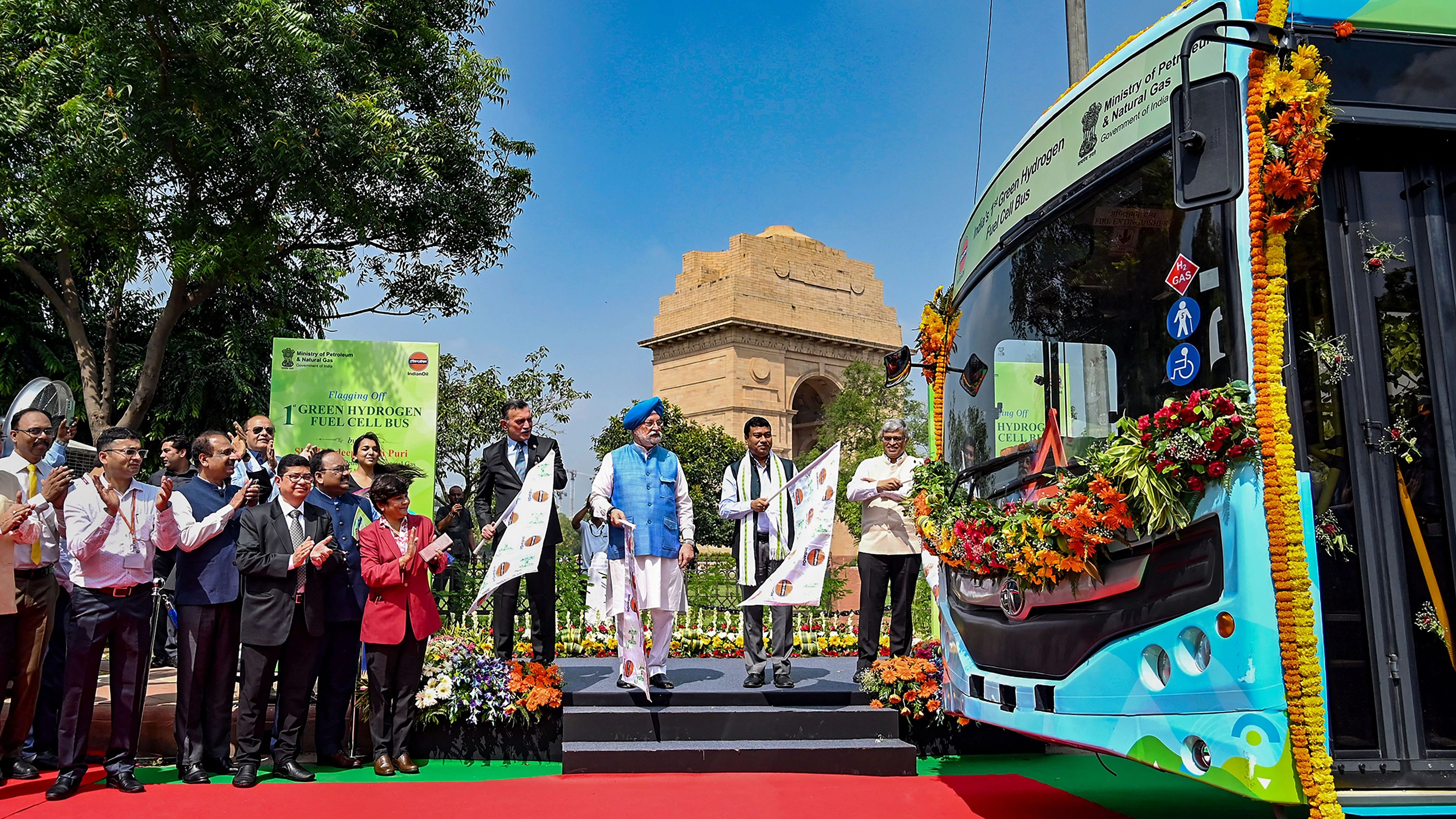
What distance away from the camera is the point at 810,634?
33.7ft

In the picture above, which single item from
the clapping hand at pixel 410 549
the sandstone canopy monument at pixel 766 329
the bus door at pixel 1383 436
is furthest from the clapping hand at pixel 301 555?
the sandstone canopy monument at pixel 766 329

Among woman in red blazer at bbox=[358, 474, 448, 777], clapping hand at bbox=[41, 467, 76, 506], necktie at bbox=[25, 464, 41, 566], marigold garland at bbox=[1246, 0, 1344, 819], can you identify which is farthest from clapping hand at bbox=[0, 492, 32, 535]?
marigold garland at bbox=[1246, 0, 1344, 819]

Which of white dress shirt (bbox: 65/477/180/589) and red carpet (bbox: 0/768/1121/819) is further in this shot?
white dress shirt (bbox: 65/477/180/589)

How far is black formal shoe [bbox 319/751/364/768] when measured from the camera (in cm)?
655

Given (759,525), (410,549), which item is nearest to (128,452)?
(410,549)

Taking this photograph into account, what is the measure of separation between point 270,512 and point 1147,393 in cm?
497

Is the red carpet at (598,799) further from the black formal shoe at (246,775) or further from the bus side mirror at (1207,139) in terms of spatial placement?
the bus side mirror at (1207,139)

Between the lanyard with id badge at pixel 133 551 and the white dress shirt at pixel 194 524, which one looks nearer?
the lanyard with id badge at pixel 133 551

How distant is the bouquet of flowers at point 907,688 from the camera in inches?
276

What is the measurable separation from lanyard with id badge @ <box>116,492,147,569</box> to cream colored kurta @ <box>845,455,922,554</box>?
14.6 ft

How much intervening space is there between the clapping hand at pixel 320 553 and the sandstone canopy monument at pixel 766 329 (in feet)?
112

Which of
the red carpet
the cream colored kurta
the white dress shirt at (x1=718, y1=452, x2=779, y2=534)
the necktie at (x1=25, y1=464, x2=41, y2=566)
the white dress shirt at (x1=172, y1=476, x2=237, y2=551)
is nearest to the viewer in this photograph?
the red carpet

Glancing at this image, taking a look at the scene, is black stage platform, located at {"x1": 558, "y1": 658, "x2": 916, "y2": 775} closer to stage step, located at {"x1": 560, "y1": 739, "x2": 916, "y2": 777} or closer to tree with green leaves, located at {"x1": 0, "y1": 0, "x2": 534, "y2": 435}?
stage step, located at {"x1": 560, "y1": 739, "x2": 916, "y2": 777}

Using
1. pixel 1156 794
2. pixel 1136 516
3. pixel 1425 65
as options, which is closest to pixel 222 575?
pixel 1136 516
